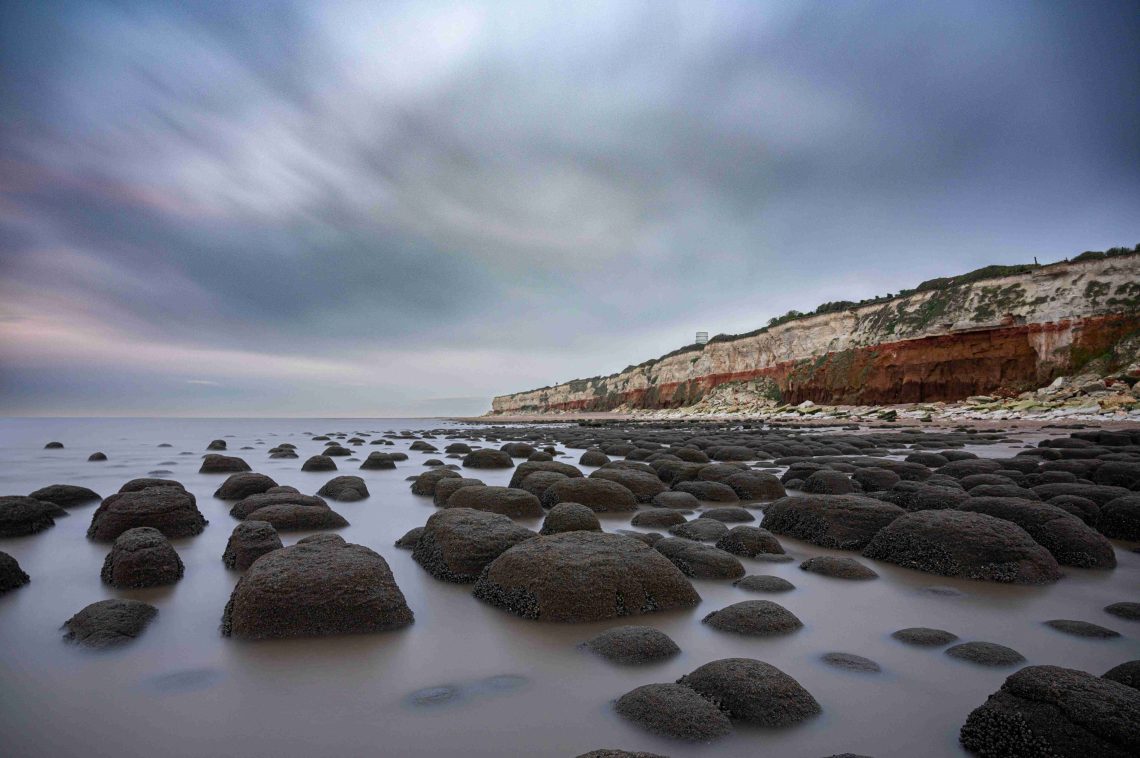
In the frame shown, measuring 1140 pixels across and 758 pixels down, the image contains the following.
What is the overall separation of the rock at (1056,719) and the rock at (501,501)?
4.85 meters

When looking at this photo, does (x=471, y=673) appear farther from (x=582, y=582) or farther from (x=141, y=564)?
(x=141, y=564)

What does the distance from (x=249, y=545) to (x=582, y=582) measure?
9.93 feet

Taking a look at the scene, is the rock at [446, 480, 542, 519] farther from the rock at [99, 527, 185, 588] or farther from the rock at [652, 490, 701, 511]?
the rock at [99, 527, 185, 588]

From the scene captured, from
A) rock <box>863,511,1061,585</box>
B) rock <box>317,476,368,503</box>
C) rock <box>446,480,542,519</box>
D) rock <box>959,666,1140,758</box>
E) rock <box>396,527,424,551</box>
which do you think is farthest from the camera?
rock <box>317,476,368,503</box>

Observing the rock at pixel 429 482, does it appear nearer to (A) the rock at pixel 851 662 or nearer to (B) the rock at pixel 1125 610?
(A) the rock at pixel 851 662

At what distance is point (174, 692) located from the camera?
258 cm

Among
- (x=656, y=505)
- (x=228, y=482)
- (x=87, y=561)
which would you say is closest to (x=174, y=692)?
(x=87, y=561)

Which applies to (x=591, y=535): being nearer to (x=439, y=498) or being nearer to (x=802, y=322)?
(x=439, y=498)

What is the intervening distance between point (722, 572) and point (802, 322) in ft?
144

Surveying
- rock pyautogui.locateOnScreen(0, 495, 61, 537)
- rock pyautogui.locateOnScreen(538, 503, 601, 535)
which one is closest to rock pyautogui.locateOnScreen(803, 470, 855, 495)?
rock pyautogui.locateOnScreen(538, 503, 601, 535)

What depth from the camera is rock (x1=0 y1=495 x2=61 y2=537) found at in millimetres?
5663

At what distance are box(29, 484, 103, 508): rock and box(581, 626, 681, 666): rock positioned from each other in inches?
318

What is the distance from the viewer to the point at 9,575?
3965mm

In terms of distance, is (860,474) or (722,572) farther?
(860,474)
